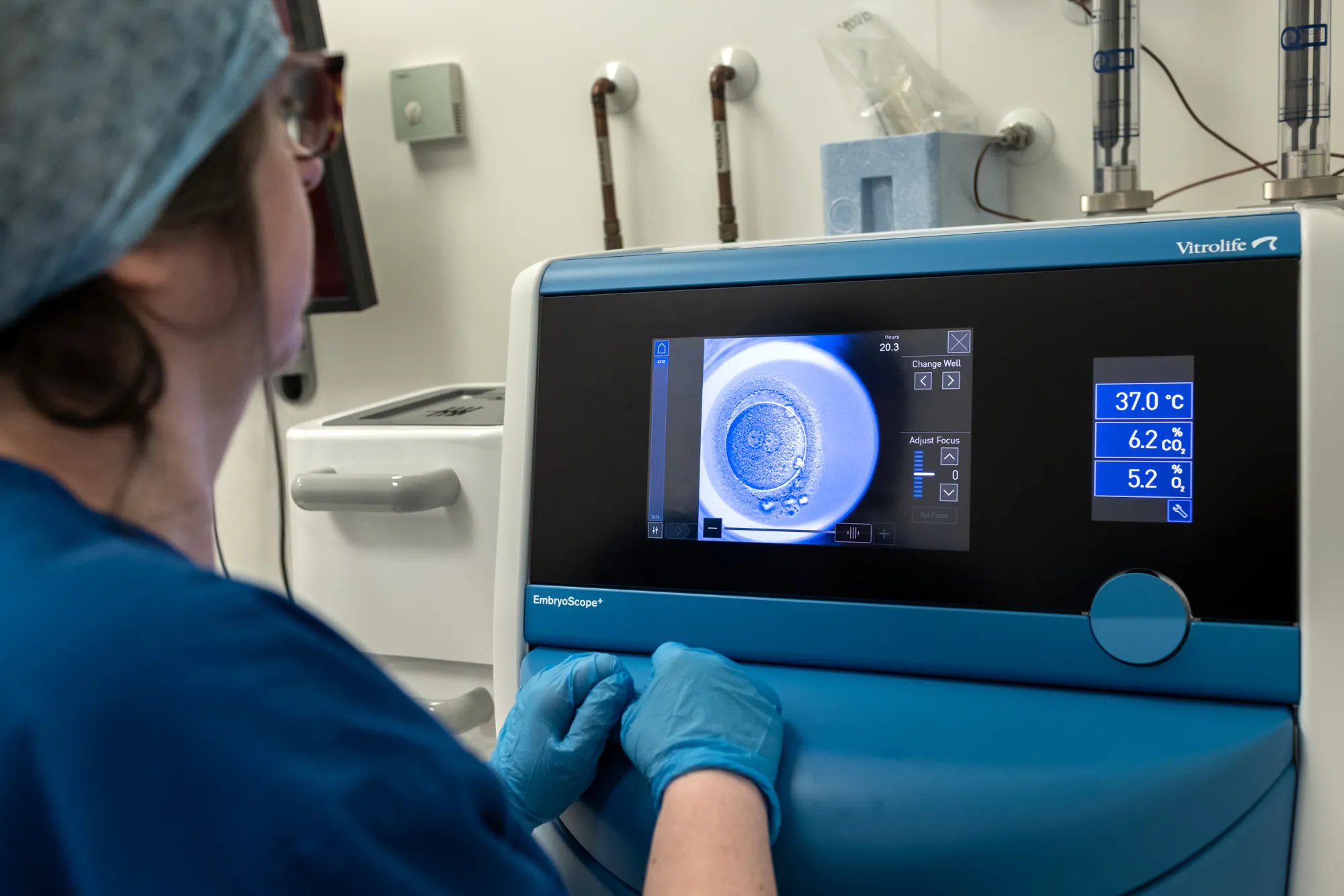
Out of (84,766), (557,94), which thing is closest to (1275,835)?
(84,766)

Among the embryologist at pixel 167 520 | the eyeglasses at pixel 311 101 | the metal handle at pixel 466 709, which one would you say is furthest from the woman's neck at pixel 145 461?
the metal handle at pixel 466 709

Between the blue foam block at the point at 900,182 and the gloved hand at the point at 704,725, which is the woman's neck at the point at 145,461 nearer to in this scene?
the gloved hand at the point at 704,725

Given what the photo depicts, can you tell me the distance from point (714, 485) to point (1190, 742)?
1.22ft

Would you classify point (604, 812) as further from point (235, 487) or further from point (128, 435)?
point (235, 487)

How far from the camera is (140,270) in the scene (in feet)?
1.53

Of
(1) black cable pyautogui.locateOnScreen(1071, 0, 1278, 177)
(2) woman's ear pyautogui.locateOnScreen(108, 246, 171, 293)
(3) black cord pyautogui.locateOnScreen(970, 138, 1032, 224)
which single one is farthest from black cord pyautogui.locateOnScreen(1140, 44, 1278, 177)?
(2) woman's ear pyautogui.locateOnScreen(108, 246, 171, 293)

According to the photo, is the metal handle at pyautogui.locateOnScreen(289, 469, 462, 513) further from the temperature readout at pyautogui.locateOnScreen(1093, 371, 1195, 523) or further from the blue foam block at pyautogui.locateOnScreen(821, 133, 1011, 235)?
the temperature readout at pyautogui.locateOnScreen(1093, 371, 1195, 523)

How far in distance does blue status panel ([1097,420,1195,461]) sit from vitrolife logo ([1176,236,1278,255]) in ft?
0.39

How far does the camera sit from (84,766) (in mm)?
379

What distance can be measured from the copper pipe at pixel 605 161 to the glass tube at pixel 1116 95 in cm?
64

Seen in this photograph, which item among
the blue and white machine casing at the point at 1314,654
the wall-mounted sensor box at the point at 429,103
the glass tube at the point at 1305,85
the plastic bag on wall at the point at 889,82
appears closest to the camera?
the blue and white machine casing at the point at 1314,654

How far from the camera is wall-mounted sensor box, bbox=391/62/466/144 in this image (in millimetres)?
1570

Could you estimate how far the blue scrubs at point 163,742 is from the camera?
0.38 metres

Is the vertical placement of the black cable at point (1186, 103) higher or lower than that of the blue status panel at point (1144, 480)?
higher
